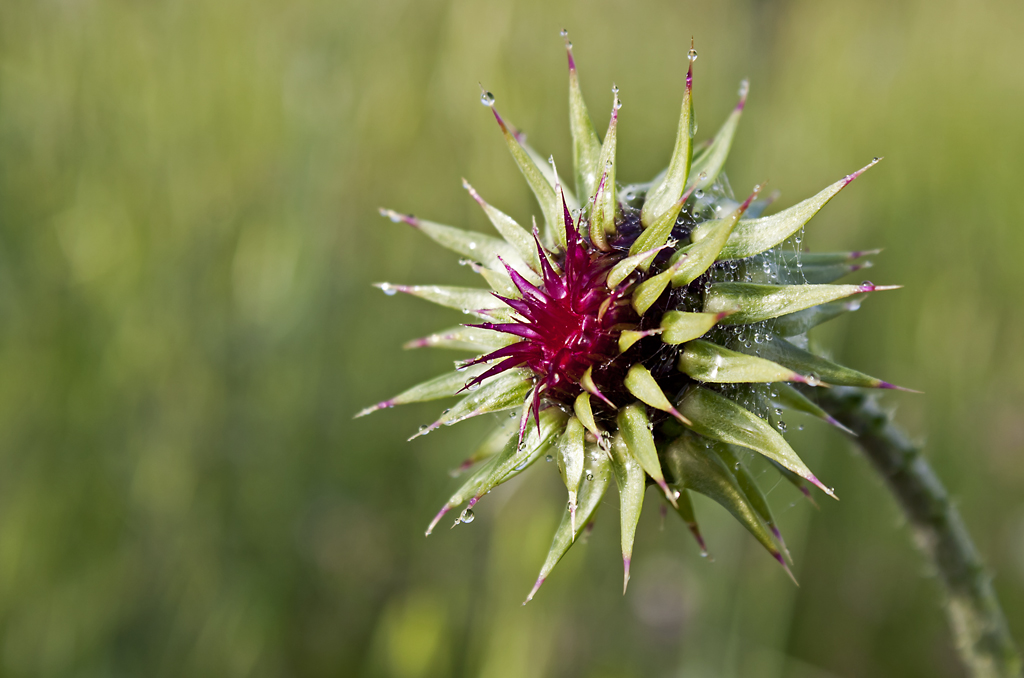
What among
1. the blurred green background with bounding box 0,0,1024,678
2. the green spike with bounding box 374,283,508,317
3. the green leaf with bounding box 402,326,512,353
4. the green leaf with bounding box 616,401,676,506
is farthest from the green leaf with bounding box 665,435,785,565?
the blurred green background with bounding box 0,0,1024,678

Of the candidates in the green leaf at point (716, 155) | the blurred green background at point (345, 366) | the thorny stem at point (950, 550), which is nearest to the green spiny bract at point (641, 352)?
the green leaf at point (716, 155)

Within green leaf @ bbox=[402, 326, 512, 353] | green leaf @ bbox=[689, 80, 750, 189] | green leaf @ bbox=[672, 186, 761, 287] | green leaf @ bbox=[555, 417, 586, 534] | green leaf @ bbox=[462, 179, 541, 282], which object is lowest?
green leaf @ bbox=[555, 417, 586, 534]

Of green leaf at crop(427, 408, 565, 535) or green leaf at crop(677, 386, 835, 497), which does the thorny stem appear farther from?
green leaf at crop(427, 408, 565, 535)

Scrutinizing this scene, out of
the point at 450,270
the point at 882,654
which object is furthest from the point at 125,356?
the point at 882,654

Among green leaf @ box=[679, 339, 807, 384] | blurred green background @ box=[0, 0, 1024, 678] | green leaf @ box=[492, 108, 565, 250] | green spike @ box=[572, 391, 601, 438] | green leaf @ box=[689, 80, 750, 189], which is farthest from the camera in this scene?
blurred green background @ box=[0, 0, 1024, 678]

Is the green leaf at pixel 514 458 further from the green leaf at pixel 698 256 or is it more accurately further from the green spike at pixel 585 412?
the green leaf at pixel 698 256

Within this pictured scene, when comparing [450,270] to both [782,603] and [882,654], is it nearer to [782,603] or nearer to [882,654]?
[782,603]

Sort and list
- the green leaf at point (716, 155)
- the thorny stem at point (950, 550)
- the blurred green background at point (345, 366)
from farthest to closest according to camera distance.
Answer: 1. the blurred green background at point (345, 366)
2. the thorny stem at point (950, 550)
3. the green leaf at point (716, 155)
